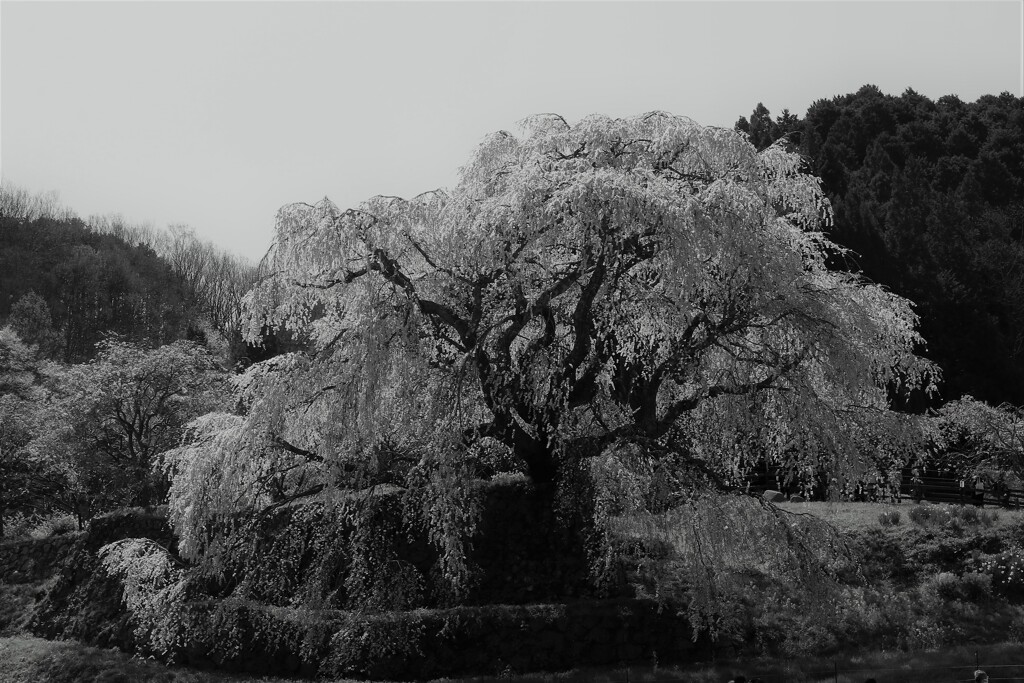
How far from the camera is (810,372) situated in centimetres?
1664

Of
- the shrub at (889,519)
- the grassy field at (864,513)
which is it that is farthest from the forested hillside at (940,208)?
the shrub at (889,519)

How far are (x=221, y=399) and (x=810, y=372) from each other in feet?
58.5

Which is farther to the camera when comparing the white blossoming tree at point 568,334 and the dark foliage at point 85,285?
the dark foliage at point 85,285

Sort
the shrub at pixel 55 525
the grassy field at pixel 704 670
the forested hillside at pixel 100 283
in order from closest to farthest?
1. the grassy field at pixel 704 670
2. the shrub at pixel 55 525
3. the forested hillside at pixel 100 283

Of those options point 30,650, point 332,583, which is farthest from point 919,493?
point 30,650

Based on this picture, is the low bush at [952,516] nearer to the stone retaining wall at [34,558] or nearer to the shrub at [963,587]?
the shrub at [963,587]

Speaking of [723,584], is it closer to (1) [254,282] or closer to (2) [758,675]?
(2) [758,675]

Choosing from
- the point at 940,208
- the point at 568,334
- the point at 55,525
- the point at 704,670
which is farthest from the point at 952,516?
the point at 940,208

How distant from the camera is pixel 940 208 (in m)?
47.3

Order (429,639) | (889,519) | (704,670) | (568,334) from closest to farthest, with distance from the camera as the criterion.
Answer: (704,670) → (429,639) → (568,334) → (889,519)

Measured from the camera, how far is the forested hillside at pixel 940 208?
3962 centimetres

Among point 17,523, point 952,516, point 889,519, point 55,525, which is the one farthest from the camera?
point 17,523

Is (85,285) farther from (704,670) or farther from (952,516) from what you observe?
(704,670)

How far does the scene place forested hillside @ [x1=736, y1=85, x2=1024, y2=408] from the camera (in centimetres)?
3962
